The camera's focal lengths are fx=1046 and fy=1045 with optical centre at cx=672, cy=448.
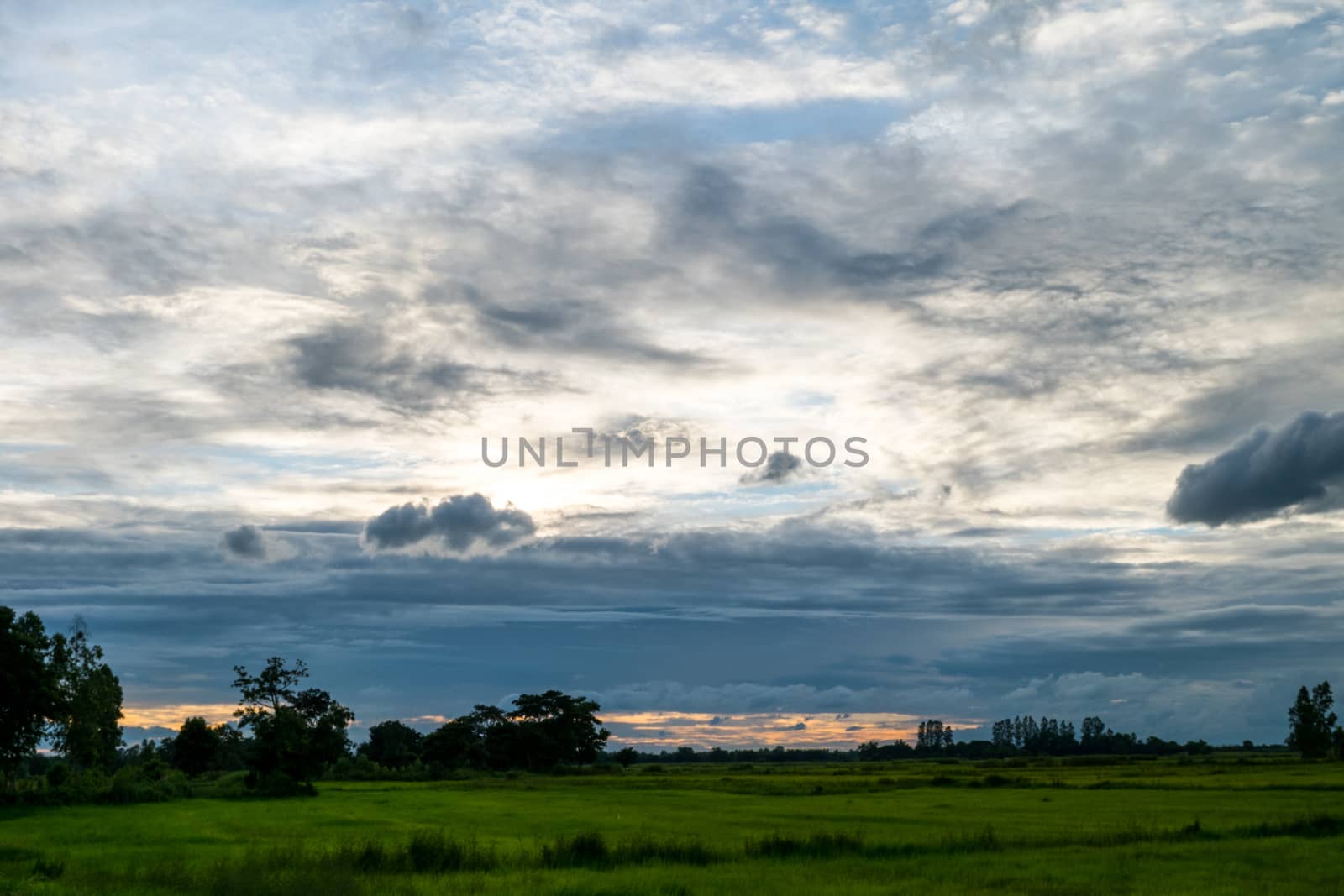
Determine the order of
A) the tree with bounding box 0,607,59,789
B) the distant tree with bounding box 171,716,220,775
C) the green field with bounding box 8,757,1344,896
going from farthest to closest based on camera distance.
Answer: the distant tree with bounding box 171,716,220,775
the tree with bounding box 0,607,59,789
the green field with bounding box 8,757,1344,896

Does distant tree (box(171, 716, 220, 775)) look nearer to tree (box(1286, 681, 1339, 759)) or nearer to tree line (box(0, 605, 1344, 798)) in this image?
tree line (box(0, 605, 1344, 798))

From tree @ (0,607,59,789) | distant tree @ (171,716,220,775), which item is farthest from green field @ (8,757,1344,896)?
distant tree @ (171,716,220,775)

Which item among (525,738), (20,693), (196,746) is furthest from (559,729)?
(20,693)

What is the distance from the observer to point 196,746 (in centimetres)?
12738

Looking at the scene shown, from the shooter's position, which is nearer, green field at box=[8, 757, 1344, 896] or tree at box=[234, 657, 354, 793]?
green field at box=[8, 757, 1344, 896]

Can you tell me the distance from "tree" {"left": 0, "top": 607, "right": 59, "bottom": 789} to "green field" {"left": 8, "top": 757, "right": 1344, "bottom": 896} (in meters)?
5.60

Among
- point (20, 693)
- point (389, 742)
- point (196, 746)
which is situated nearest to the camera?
point (20, 693)

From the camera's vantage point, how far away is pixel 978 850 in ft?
106

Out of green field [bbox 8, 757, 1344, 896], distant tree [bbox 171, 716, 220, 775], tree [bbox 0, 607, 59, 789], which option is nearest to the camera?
green field [bbox 8, 757, 1344, 896]

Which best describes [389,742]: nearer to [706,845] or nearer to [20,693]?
[20,693]

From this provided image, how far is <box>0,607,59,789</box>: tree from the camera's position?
60.2 meters

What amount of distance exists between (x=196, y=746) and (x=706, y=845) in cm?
11368

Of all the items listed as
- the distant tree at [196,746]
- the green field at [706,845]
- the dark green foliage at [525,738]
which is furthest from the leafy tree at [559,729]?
the green field at [706,845]

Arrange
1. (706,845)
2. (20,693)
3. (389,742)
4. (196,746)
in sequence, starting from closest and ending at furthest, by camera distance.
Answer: (706,845) → (20,693) → (196,746) → (389,742)
